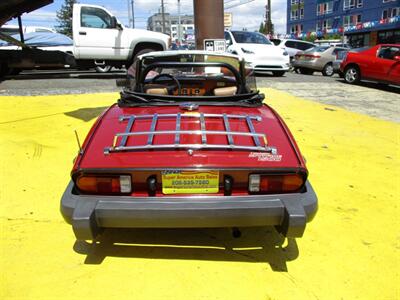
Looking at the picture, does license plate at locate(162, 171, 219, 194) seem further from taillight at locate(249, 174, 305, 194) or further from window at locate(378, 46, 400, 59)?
window at locate(378, 46, 400, 59)

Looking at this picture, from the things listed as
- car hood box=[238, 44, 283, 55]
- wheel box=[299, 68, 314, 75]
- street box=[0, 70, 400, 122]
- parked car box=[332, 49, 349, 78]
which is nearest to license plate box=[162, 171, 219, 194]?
street box=[0, 70, 400, 122]

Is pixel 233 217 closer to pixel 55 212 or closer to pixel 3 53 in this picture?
pixel 55 212

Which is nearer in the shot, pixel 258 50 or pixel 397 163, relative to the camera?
pixel 397 163

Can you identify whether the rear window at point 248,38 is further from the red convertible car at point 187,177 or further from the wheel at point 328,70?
the red convertible car at point 187,177

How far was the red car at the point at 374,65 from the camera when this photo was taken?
442 inches

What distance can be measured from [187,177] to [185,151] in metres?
0.19

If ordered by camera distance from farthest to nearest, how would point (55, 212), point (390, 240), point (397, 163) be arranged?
1. point (397, 163)
2. point (55, 212)
3. point (390, 240)

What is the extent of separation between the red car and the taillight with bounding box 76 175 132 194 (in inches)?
419

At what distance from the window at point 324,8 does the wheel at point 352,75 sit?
1856 inches

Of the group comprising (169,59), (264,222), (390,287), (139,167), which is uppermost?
(169,59)

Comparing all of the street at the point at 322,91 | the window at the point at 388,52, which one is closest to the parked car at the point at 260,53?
the street at the point at 322,91

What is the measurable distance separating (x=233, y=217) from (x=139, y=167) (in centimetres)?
68

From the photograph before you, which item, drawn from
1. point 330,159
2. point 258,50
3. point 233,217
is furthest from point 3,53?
point 233,217

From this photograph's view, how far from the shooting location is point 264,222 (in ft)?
8.27
